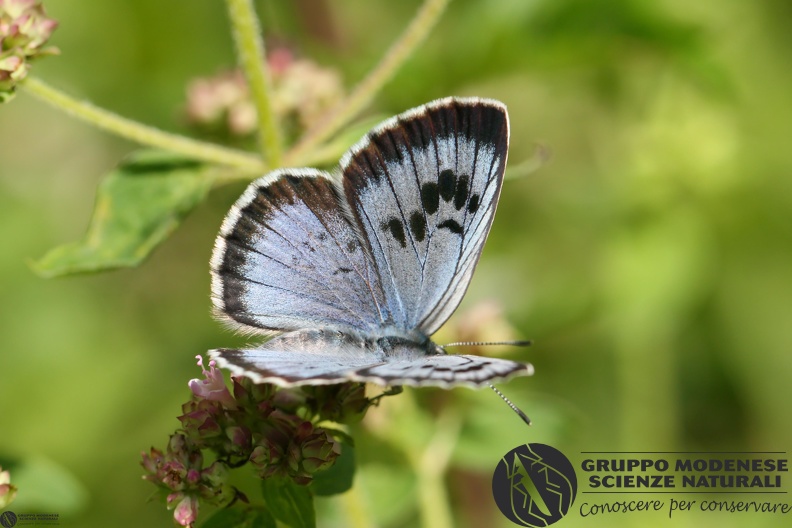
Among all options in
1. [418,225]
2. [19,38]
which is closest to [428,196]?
[418,225]

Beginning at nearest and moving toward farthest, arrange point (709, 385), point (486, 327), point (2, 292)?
point (486, 327) → point (709, 385) → point (2, 292)

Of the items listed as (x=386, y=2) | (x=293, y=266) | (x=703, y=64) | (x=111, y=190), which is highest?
(x=386, y=2)

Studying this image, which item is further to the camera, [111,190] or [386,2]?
[386,2]

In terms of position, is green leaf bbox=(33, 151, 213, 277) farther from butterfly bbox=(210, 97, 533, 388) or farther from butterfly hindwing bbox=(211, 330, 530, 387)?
butterfly hindwing bbox=(211, 330, 530, 387)

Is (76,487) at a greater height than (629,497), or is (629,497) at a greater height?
(629,497)

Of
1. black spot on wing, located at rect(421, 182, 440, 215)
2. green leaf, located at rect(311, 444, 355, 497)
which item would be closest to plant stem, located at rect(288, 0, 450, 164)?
black spot on wing, located at rect(421, 182, 440, 215)

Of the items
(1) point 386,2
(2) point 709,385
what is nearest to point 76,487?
(2) point 709,385

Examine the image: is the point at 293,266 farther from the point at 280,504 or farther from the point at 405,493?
the point at 405,493
